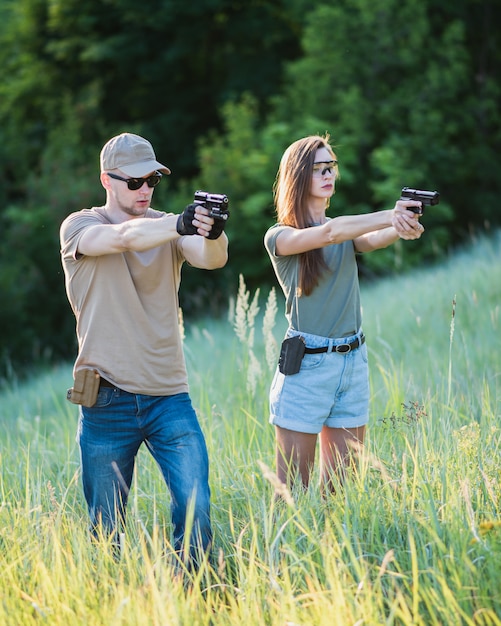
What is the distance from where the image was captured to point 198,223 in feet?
10.4

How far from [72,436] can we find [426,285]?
212 inches

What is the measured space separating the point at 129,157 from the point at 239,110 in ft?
42.3

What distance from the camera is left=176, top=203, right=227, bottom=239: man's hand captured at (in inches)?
124

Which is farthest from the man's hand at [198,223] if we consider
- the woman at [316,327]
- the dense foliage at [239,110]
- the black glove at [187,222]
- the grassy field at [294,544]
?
the dense foliage at [239,110]

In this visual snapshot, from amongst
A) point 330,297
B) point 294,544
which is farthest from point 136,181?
point 294,544

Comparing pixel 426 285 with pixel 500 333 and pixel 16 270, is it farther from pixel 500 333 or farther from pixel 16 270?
pixel 16 270

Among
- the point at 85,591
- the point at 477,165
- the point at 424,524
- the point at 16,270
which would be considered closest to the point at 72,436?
the point at 85,591

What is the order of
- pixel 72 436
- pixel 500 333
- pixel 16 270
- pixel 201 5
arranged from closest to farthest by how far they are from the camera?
pixel 72 436 < pixel 500 333 < pixel 16 270 < pixel 201 5

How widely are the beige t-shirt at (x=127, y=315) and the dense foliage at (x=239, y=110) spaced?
9.84 meters

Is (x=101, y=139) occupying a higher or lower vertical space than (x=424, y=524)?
higher

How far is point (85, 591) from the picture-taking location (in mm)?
2887

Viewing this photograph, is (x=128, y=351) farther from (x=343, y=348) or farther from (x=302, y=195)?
(x=302, y=195)

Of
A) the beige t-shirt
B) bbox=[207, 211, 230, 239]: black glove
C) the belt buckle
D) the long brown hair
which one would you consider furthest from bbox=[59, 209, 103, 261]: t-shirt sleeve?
the belt buckle

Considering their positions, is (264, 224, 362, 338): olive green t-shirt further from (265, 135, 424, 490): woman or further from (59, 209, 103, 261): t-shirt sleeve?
(59, 209, 103, 261): t-shirt sleeve
